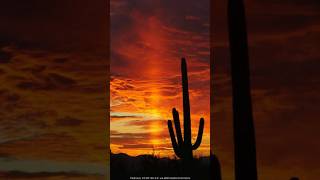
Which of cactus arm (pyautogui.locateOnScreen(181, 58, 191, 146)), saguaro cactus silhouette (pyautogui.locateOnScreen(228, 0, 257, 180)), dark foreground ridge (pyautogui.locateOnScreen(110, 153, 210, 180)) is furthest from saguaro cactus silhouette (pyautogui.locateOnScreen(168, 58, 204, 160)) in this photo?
saguaro cactus silhouette (pyautogui.locateOnScreen(228, 0, 257, 180))

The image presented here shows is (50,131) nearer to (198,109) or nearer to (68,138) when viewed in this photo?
(68,138)

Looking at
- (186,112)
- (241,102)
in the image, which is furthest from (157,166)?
(241,102)

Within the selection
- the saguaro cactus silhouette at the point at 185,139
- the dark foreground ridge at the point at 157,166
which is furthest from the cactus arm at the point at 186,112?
the dark foreground ridge at the point at 157,166

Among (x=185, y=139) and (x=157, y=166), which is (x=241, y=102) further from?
(x=157, y=166)

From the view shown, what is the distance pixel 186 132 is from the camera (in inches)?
532

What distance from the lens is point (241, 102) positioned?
9758 mm

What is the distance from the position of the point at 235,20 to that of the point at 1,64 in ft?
21.7

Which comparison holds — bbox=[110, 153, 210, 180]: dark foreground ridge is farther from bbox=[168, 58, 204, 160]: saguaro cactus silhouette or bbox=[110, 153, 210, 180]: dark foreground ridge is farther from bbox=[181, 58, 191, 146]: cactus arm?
bbox=[181, 58, 191, 146]: cactus arm

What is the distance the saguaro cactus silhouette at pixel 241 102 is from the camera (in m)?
9.55

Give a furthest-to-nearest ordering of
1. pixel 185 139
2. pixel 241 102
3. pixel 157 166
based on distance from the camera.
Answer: pixel 157 166, pixel 185 139, pixel 241 102

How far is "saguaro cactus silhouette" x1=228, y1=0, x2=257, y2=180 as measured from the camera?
9.55 m

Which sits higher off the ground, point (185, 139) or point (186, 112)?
point (186, 112)

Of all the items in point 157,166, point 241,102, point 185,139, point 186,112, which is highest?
point 186,112

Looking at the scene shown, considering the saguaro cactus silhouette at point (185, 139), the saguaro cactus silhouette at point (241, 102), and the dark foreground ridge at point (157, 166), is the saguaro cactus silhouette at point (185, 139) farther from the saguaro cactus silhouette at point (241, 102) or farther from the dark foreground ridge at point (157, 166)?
the saguaro cactus silhouette at point (241, 102)
